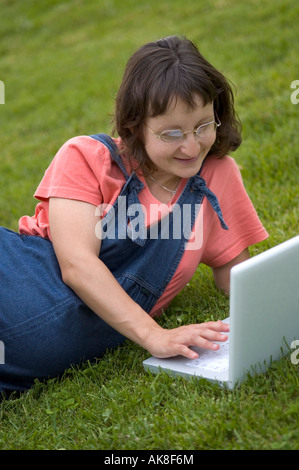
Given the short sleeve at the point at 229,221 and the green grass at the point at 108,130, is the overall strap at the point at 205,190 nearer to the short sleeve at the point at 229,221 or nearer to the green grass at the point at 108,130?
the short sleeve at the point at 229,221

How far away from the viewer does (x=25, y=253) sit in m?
2.60

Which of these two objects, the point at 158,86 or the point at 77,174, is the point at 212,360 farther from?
the point at 158,86

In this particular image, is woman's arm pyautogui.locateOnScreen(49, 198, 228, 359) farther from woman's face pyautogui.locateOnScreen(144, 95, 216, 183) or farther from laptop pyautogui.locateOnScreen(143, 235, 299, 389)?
woman's face pyautogui.locateOnScreen(144, 95, 216, 183)

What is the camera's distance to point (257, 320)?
79.0 inches

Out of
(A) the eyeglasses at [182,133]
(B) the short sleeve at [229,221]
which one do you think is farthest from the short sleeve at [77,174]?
(B) the short sleeve at [229,221]

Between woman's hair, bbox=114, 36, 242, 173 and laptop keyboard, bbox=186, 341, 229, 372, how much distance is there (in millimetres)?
725

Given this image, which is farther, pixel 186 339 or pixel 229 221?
pixel 229 221

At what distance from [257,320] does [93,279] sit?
0.66 m

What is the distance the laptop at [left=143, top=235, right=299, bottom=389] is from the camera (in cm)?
191

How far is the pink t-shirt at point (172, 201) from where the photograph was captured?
8.36ft

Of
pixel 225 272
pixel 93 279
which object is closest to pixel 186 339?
pixel 93 279

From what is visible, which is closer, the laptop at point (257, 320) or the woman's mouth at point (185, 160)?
the laptop at point (257, 320)
